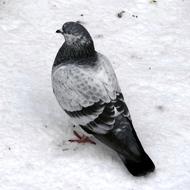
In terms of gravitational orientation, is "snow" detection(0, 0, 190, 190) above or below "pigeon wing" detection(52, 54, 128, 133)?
below

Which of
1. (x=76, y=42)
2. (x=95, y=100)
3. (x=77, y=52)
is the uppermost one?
(x=76, y=42)

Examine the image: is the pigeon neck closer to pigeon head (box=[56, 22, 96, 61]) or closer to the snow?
pigeon head (box=[56, 22, 96, 61])

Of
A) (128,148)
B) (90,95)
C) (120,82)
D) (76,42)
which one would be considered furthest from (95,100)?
(120,82)

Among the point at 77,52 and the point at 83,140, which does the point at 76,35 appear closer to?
the point at 77,52

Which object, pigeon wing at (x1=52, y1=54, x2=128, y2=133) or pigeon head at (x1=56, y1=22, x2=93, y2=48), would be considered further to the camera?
pigeon head at (x1=56, y1=22, x2=93, y2=48)

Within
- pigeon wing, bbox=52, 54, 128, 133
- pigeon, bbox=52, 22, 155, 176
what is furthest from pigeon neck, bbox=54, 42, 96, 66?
pigeon wing, bbox=52, 54, 128, 133

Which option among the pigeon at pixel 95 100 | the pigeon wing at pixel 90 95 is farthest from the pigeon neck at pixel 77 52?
the pigeon wing at pixel 90 95

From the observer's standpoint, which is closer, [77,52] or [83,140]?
[77,52]

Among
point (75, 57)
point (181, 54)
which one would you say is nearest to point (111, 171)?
point (75, 57)

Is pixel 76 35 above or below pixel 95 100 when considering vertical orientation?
above
